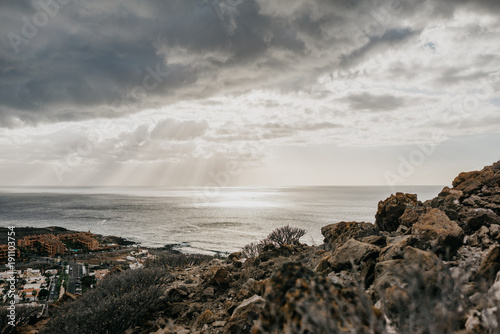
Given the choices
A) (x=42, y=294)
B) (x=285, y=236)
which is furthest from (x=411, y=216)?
(x=42, y=294)

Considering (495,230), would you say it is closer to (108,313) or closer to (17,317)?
(108,313)

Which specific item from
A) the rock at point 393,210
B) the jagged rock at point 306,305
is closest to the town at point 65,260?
the rock at point 393,210

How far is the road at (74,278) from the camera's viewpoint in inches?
795

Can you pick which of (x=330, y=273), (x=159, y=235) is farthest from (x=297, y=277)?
(x=159, y=235)

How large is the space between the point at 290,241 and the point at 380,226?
651 cm

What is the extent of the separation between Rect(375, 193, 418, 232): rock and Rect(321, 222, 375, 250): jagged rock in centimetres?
38

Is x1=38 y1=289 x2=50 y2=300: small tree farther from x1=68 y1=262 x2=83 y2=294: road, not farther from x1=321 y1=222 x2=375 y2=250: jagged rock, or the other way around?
x1=321 y1=222 x2=375 y2=250: jagged rock

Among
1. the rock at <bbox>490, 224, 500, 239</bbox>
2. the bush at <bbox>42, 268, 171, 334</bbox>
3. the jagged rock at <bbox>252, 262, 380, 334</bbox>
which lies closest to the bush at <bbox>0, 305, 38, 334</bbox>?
the bush at <bbox>42, 268, 171, 334</bbox>

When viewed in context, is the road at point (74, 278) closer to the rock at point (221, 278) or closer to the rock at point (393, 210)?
the rock at point (221, 278)

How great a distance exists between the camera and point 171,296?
6742mm

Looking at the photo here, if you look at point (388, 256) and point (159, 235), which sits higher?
point (388, 256)

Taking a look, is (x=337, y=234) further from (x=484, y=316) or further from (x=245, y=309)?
(x=484, y=316)

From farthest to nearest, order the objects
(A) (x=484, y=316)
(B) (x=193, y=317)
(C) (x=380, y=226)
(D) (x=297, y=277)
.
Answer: (C) (x=380, y=226)
(B) (x=193, y=317)
(D) (x=297, y=277)
(A) (x=484, y=316)

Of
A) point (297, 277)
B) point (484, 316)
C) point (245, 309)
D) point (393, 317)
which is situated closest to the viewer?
point (484, 316)
